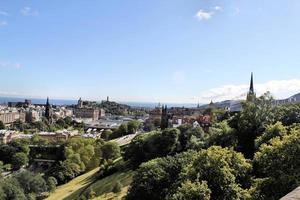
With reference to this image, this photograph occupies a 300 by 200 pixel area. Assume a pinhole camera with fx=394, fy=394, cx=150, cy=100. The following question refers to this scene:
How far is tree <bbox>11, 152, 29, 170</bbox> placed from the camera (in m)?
66.8

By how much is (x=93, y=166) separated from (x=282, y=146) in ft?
156

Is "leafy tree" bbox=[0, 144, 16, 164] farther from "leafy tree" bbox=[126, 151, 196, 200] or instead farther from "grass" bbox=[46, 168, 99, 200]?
"leafy tree" bbox=[126, 151, 196, 200]

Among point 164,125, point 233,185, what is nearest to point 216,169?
point 233,185

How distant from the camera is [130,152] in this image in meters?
49.3

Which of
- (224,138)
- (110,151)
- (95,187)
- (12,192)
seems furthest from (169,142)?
(110,151)

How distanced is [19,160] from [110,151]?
16273 millimetres

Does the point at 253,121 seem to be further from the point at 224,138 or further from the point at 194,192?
the point at 194,192

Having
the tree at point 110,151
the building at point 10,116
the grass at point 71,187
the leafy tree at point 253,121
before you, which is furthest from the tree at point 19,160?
the building at point 10,116

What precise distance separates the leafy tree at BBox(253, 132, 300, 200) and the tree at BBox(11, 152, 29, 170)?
54487 mm

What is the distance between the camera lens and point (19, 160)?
6688 cm

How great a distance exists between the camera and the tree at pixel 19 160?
6675 centimetres

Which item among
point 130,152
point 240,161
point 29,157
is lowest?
point 29,157

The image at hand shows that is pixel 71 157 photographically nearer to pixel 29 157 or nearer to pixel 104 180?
pixel 104 180

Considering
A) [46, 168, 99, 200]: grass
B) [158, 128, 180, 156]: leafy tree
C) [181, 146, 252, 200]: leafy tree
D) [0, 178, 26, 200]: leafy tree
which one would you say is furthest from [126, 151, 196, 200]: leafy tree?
[46, 168, 99, 200]: grass
